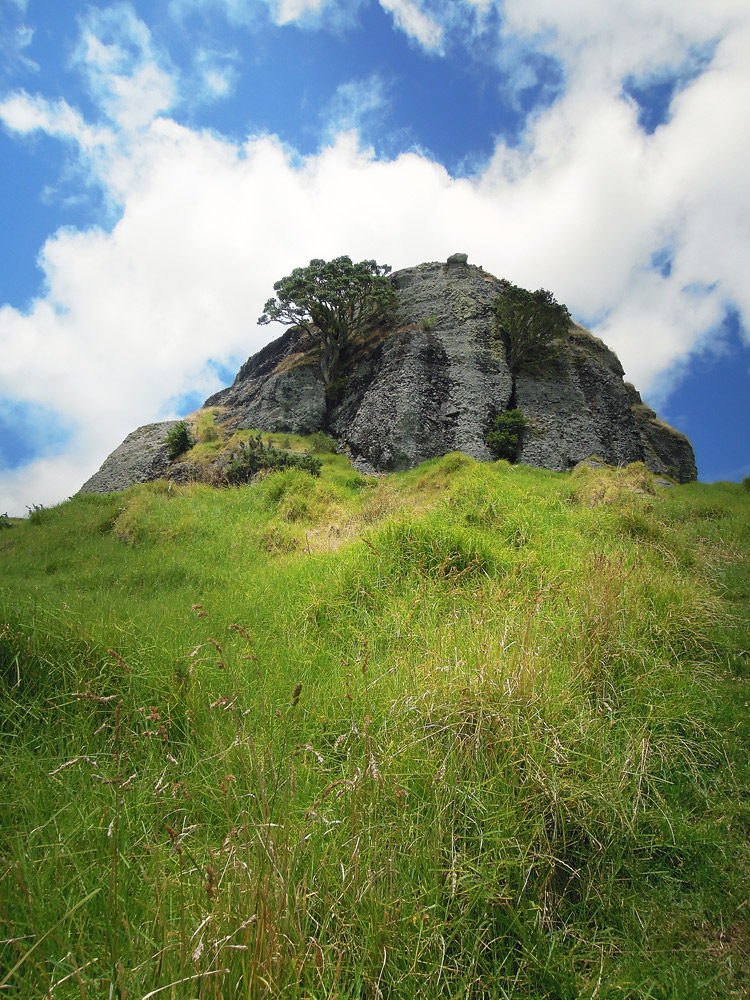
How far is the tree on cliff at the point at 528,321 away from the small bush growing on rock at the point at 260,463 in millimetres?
13504

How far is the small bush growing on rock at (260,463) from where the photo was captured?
18.1 meters

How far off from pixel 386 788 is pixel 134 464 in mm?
25921

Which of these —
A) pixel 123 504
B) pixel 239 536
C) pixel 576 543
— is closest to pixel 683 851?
pixel 576 543

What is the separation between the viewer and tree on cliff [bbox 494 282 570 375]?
26281 mm

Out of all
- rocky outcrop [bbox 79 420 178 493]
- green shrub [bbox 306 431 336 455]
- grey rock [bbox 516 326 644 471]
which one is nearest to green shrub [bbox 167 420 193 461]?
rocky outcrop [bbox 79 420 178 493]

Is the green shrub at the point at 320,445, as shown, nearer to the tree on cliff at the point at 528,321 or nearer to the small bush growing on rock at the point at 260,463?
the small bush growing on rock at the point at 260,463

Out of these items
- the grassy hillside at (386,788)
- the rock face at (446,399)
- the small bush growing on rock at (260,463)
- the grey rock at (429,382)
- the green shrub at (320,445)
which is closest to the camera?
the grassy hillside at (386,788)

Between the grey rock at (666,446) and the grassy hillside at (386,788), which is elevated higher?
the grey rock at (666,446)

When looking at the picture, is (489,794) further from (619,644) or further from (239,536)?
(239,536)

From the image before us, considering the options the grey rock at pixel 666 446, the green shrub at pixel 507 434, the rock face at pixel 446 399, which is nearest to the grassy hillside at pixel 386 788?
the green shrub at pixel 507 434

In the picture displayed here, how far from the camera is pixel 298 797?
9.35 feet

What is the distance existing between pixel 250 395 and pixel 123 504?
20.0 meters

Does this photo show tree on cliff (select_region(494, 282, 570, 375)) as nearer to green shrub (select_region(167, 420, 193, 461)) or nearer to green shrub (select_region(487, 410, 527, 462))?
green shrub (select_region(487, 410, 527, 462))

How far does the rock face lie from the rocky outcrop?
4.1 inches
